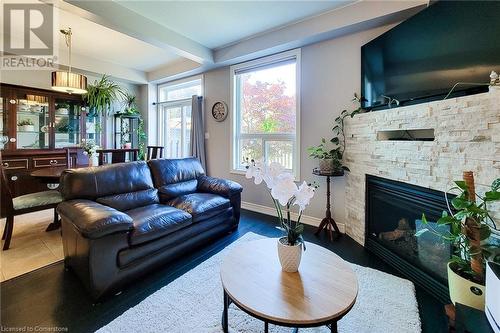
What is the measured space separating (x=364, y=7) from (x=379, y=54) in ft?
1.91

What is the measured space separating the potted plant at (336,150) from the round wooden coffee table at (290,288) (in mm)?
1410

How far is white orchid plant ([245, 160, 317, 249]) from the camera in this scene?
1.21 meters

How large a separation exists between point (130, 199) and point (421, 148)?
272cm

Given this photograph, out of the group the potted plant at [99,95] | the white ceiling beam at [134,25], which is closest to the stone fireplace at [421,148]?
the white ceiling beam at [134,25]

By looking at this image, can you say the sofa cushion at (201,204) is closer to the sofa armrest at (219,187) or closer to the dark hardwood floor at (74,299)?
the sofa armrest at (219,187)

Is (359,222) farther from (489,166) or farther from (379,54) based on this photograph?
(379,54)

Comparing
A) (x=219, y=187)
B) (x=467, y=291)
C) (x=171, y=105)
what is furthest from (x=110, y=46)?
(x=467, y=291)

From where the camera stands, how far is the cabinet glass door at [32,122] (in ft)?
12.4

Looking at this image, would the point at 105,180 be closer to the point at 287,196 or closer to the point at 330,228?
the point at 287,196

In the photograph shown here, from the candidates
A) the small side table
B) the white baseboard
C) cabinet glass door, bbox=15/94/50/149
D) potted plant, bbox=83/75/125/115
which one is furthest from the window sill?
cabinet glass door, bbox=15/94/50/149

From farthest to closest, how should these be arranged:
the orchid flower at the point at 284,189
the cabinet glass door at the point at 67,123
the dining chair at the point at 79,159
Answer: the cabinet glass door at the point at 67,123 < the dining chair at the point at 79,159 < the orchid flower at the point at 284,189

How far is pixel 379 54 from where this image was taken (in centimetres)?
238

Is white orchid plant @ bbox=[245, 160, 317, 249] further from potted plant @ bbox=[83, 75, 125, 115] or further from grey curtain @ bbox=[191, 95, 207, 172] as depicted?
potted plant @ bbox=[83, 75, 125, 115]

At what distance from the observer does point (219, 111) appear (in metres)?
4.22
